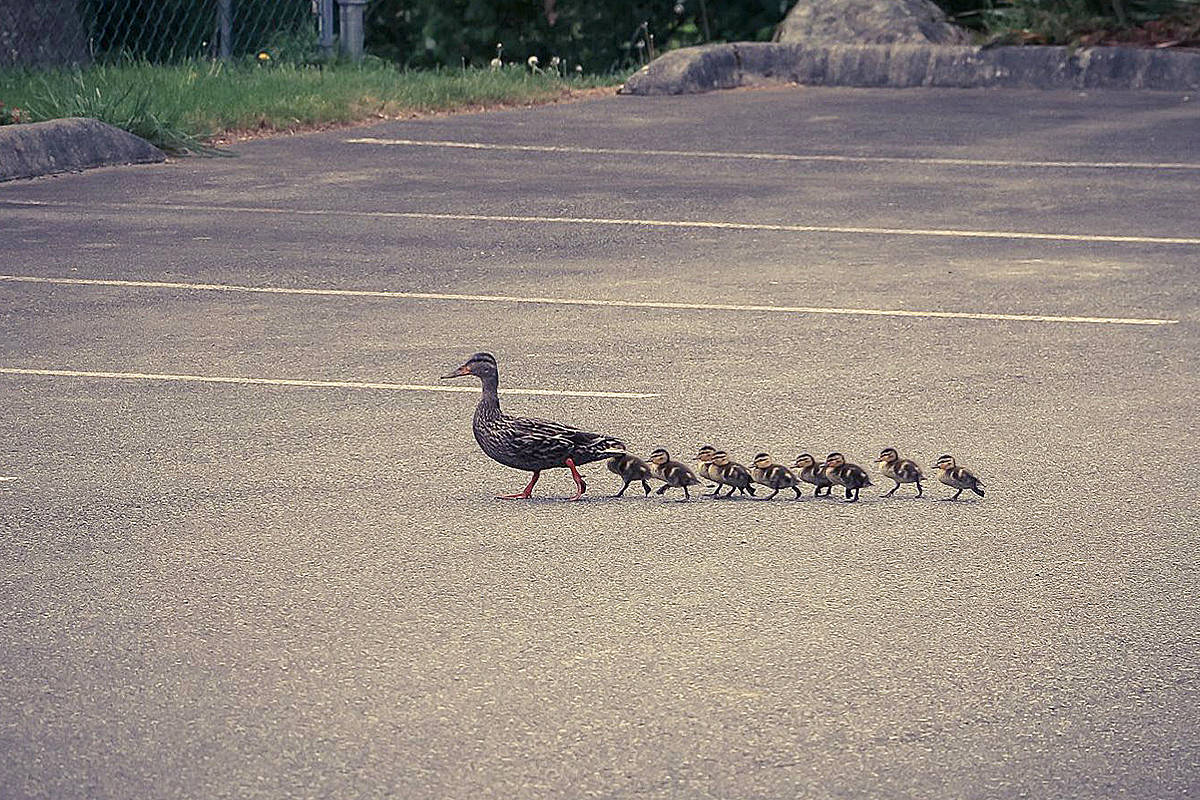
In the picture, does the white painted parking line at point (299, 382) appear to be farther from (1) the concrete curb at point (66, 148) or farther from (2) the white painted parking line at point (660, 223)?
(1) the concrete curb at point (66, 148)

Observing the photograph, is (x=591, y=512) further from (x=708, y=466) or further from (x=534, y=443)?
(x=708, y=466)

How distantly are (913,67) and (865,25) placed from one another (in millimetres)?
1013

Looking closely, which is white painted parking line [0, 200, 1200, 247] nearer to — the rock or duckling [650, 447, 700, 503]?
duckling [650, 447, 700, 503]

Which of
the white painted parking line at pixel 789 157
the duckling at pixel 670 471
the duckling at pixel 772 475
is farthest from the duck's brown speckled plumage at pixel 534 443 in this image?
the white painted parking line at pixel 789 157

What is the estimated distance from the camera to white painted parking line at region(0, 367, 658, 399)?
7.68 metres

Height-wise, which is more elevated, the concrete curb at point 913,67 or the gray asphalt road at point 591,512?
the concrete curb at point 913,67

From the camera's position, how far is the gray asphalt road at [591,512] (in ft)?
14.2

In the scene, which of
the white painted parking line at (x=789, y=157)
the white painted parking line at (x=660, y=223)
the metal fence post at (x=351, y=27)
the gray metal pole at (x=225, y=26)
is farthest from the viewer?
the metal fence post at (x=351, y=27)

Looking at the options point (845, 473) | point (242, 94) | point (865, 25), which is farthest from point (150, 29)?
point (845, 473)

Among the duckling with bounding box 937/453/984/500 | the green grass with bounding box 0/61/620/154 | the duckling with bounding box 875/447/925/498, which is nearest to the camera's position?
the duckling with bounding box 937/453/984/500

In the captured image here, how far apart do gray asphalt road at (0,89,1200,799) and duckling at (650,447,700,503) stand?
9 centimetres

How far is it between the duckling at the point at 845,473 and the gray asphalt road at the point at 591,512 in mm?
139

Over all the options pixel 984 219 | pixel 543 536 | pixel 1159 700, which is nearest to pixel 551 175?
pixel 984 219

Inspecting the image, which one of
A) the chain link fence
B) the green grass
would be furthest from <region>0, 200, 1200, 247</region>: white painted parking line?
the chain link fence
